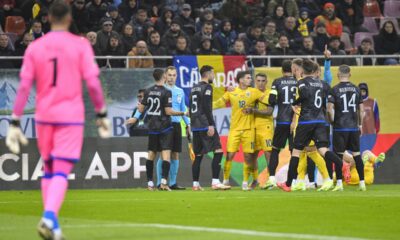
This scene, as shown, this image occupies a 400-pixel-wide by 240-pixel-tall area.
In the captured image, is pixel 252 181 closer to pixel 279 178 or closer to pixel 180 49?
pixel 279 178

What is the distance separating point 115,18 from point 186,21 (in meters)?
2.34

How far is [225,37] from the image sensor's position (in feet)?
95.3

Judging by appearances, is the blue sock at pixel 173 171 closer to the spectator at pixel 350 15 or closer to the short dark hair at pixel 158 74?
the short dark hair at pixel 158 74

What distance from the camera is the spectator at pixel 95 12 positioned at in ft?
92.1

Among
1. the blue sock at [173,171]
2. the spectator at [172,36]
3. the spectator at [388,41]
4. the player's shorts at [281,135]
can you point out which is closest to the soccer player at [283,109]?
the player's shorts at [281,135]

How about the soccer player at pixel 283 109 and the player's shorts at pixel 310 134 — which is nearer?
the player's shorts at pixel 310 134

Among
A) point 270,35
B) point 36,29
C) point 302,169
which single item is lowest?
point 302,169

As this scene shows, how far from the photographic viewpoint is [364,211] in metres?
15.2

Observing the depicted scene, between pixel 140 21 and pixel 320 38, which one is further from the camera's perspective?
pixel 320 38

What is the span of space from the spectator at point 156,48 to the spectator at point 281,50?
326 centimetres

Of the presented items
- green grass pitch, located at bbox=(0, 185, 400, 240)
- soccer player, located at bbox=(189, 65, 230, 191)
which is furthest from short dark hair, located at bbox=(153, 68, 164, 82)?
green grass pitch, located at bbox=(0, 185, 400, 240)

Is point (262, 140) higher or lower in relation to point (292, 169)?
higher

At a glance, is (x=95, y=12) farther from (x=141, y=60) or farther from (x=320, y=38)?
(x=320, y=38)

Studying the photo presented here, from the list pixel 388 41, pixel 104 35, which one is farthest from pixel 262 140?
pixel 388 41
